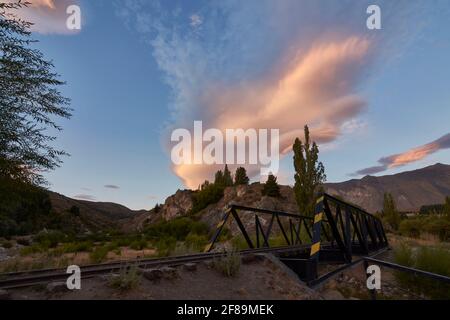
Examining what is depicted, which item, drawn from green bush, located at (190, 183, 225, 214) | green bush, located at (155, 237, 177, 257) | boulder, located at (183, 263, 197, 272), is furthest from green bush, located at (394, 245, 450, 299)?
green bush, located at (190, 183, 225, 214)

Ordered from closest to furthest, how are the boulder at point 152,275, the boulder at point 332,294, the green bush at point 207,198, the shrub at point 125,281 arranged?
the shrub at point 125,281, the boulder at point 152,275, the boulder at point 332,294, the green bush at point 207,198

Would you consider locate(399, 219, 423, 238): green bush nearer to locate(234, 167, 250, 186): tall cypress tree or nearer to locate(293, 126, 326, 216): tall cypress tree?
locate(293, 126, 326, 216): tall cypress tree

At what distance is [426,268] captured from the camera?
10.5m

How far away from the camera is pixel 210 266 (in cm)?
587

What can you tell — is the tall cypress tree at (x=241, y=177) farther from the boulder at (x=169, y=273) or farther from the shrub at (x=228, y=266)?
the boulder at (x=169, y=273)

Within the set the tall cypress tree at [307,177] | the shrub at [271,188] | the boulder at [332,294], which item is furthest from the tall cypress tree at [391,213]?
the boulder at [332,294]

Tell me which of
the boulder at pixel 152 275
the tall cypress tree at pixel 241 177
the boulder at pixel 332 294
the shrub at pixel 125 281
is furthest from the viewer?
the tall cypress tree at pixel 241 177

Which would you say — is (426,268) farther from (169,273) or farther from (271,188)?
(271,188)

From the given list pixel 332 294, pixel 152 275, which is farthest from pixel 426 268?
pixel 152 275

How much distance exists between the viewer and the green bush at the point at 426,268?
958cm

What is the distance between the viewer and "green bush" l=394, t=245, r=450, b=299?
377 inches
